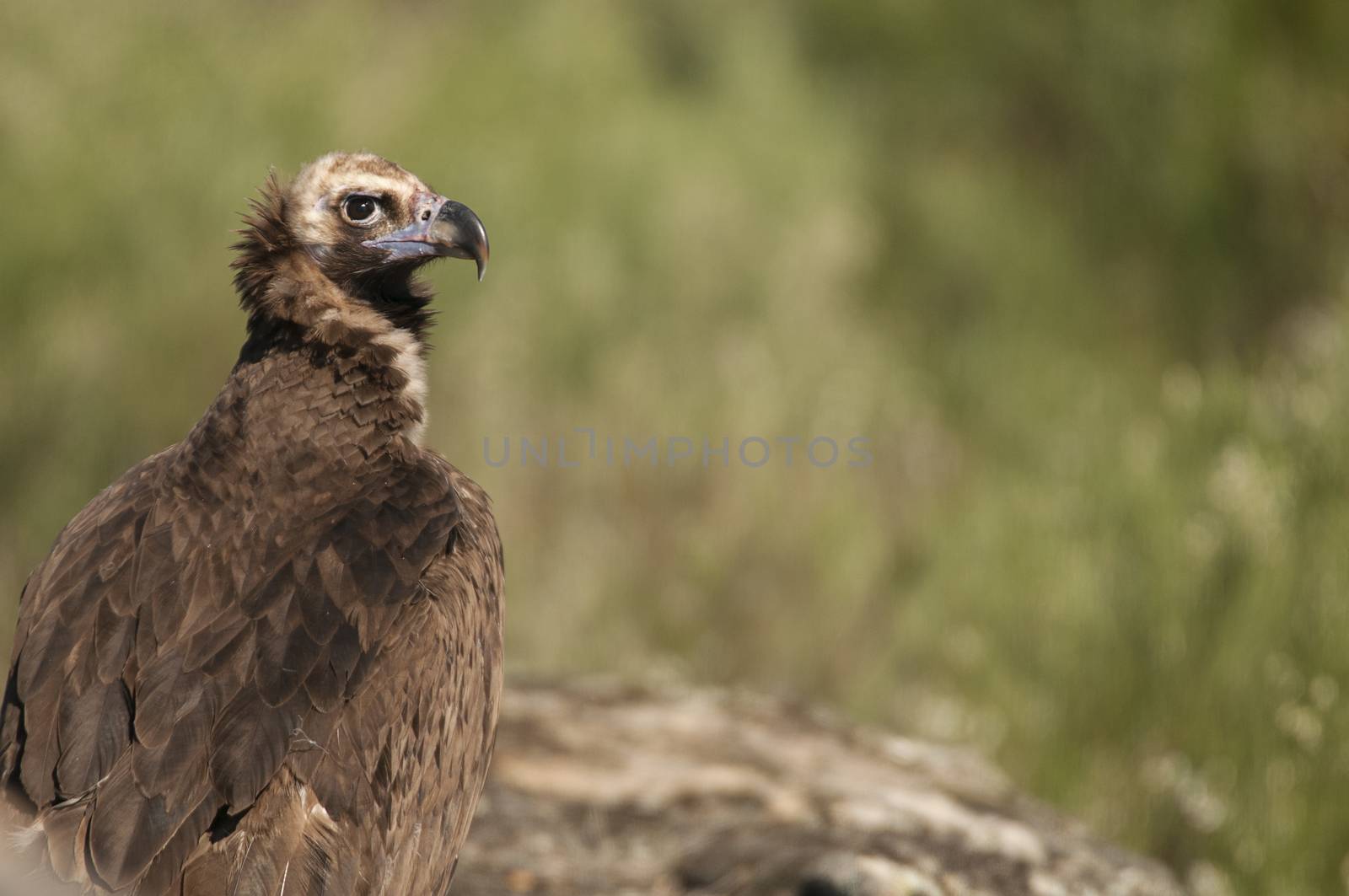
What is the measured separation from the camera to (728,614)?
731 centimetres

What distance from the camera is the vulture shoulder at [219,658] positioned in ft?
9.37

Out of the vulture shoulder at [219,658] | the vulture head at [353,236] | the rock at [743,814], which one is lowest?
the rock at [743,814]

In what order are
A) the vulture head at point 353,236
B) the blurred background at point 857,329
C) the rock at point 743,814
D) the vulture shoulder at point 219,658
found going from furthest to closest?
the blurred background at point 857,329, the rock at point 743,814, the vulture head at point 353,236, the vulture shoulder at point 219,658

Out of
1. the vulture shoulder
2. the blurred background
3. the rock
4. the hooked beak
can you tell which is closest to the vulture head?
the hooked beak

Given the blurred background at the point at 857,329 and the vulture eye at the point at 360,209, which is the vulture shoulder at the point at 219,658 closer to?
the vulture eye at the point at 360,209

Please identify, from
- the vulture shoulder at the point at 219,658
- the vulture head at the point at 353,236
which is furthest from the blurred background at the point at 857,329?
the vulture shoulder at the point at 219,658

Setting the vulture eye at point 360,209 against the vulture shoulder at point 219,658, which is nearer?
the vulture shoulder at point 219,658

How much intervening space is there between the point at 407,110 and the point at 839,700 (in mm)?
4856

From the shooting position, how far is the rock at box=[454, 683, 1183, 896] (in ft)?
13.2

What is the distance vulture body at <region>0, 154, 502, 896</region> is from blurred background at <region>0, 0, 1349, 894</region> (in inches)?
100

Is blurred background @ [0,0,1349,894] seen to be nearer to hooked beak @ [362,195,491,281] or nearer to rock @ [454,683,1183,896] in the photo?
rock @ [454,683,1183,896]

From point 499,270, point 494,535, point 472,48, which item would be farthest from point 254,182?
point 494,535

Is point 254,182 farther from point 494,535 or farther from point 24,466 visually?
point 494,535

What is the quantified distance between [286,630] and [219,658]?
0.14 m
